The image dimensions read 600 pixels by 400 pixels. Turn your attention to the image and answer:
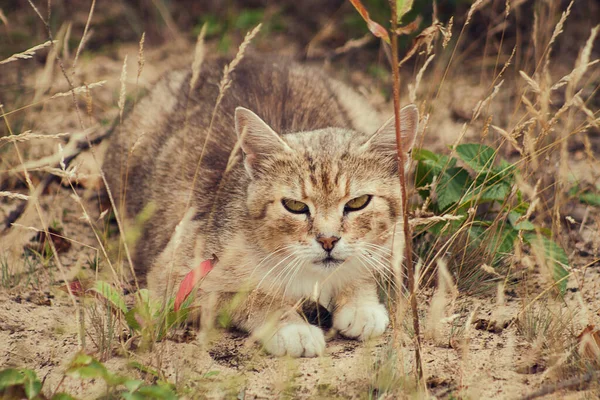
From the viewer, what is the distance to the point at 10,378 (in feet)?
7.93

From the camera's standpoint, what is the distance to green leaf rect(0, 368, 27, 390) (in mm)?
2402

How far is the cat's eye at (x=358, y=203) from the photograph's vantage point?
10.8 feet

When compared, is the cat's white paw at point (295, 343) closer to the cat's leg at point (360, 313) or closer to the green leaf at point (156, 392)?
the cat's leg at point (360, 313)

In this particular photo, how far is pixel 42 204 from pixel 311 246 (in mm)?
2233

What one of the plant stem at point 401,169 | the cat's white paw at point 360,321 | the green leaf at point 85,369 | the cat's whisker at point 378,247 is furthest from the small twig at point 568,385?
the green leaf at point 85,369

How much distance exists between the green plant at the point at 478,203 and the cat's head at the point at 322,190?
0.29m

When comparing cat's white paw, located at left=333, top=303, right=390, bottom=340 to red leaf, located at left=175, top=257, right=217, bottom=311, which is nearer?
red leaf, located at left=175, top=257, right=217, bottom=311

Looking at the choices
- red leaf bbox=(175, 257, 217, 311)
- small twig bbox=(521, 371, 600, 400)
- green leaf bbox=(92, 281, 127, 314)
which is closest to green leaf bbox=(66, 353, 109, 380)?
green leaf bbox=(92, 281, 127, 314)

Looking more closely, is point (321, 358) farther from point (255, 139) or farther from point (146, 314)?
point (255, 139)

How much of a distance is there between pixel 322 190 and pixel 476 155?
0.87m

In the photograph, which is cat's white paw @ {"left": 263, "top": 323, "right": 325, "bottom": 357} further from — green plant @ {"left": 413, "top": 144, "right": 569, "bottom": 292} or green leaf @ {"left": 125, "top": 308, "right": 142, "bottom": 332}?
green plant @ {"left": 413, "top": 144, "right": 569, "bottom": 292}

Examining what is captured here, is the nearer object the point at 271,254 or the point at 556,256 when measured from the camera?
the point at 271,254

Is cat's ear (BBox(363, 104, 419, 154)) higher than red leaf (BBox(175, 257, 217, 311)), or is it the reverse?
cat's ear (BBox(363, 104, 419, 154))

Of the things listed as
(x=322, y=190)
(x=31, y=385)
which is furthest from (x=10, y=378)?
(x=322, y=190)
